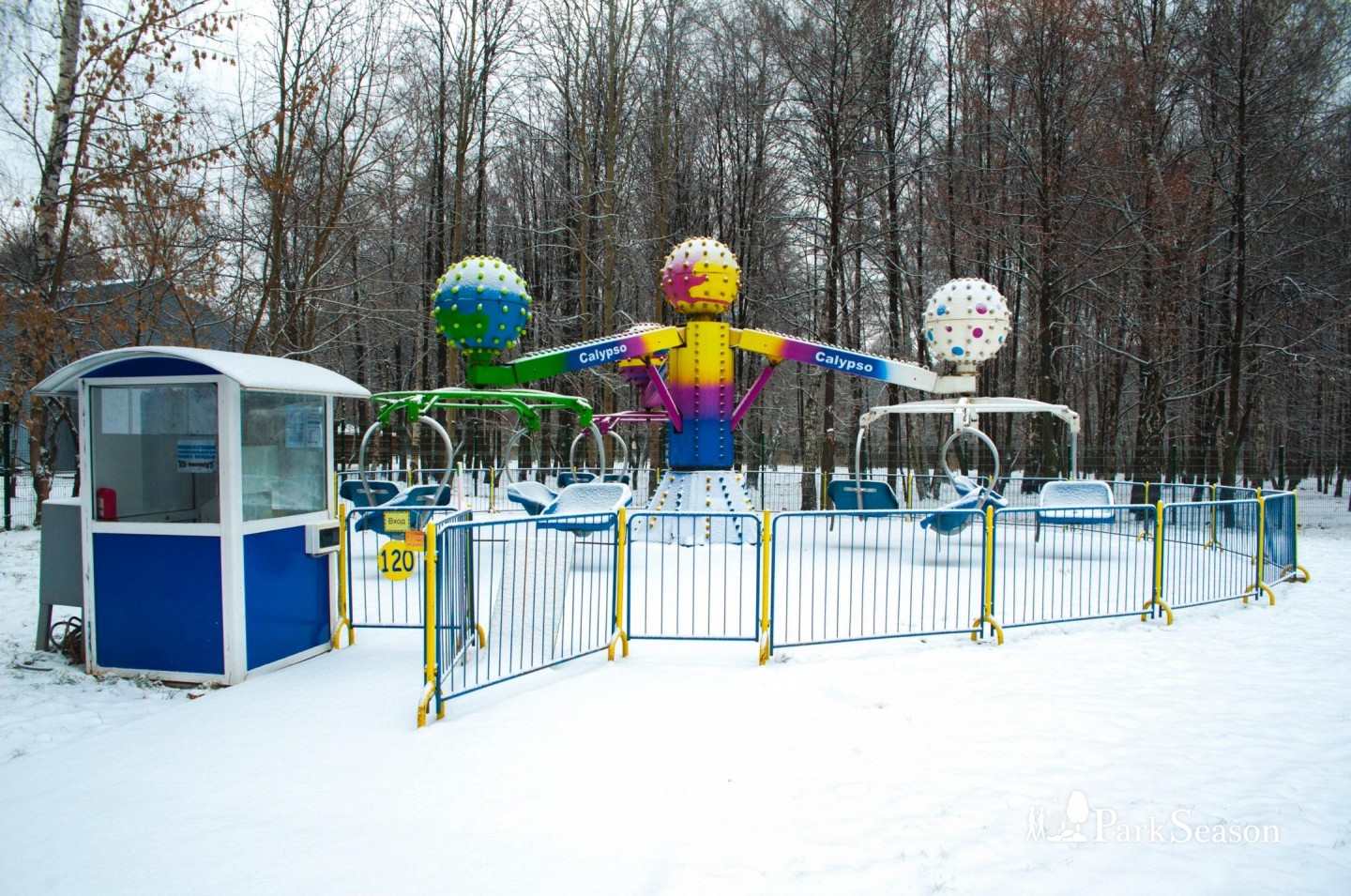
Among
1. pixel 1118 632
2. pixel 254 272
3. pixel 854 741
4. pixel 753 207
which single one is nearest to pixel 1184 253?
pixel 753 207

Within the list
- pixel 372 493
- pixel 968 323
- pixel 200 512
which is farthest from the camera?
pixel 372 493

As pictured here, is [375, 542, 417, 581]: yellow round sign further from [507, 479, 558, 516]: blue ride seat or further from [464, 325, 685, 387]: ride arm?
[507, 479, 558, 516]: blue ride seat

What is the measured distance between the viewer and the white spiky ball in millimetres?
13391

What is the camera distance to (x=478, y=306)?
1169 centimetres

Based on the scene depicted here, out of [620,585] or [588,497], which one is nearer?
[620,585]

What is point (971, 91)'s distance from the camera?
71.8 ft

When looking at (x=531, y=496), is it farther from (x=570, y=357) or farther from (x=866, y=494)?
(x=866, y=494)

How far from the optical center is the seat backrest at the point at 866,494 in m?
13.3

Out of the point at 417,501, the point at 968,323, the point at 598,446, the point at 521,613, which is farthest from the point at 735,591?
the point at 598,446

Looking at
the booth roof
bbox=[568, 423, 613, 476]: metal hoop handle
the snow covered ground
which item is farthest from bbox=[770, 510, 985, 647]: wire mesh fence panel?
bbox=[568, 423, 613, 476]: metal hoop handle

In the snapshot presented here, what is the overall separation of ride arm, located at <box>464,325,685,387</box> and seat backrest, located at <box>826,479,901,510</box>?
3818mm

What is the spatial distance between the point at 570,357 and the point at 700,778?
8483mm

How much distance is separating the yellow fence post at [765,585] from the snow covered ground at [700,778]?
197 mm

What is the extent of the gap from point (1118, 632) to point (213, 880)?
7.66 metres
